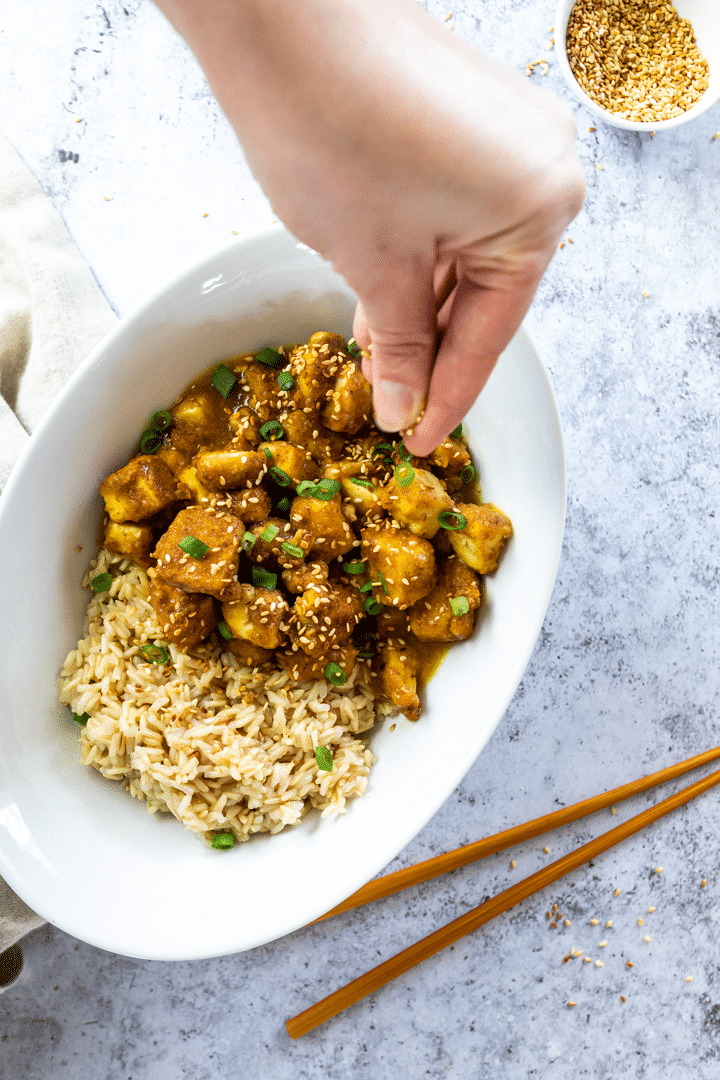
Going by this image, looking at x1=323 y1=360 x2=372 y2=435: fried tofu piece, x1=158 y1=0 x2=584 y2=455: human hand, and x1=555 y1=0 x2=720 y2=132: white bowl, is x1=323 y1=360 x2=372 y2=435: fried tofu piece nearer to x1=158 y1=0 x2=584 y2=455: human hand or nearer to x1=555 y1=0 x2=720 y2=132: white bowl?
x1=158 y1=0 x2=584 y2=455: human hand

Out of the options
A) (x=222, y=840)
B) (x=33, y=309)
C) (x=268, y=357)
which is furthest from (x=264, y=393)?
(x=222, y=840)

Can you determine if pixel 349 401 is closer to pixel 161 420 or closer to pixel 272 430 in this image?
pixel 272 430

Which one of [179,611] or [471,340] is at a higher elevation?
[471,340]

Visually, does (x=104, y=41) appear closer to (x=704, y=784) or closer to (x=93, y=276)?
(x=93, y=276)

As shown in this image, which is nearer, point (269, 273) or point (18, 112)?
point (269, 273)

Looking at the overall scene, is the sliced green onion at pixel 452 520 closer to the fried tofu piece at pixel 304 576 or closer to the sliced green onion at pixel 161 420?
the fried tofu piece at pixel 304 576

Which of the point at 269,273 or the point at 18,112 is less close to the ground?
the point at 18,112

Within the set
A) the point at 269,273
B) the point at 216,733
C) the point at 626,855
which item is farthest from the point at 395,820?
the point at 269,273
